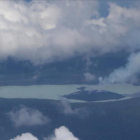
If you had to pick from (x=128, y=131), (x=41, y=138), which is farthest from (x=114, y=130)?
(x=41, y=138)

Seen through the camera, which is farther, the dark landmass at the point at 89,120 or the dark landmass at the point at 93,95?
the dark landmass at the point at 93,95

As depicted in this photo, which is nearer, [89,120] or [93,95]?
[89,120]

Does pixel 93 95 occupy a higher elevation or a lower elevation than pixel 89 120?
higher

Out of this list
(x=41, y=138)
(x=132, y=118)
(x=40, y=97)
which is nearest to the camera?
(x=41, y=138)

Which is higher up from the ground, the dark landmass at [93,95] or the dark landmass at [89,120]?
the dark landmass at [93,95]

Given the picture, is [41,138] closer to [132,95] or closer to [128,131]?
[128,131]
